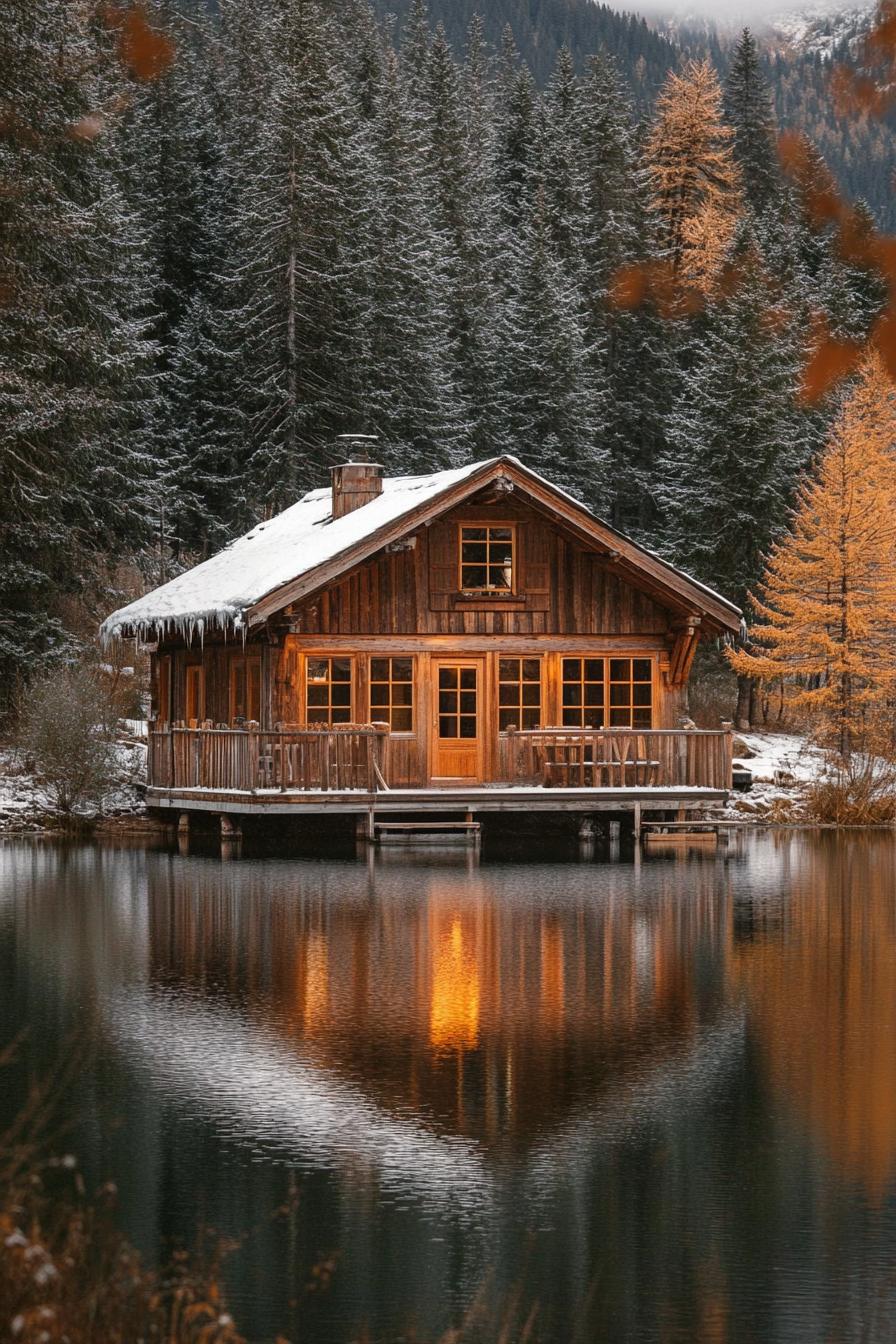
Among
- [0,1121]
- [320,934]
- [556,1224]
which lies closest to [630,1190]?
A: [556,1224]

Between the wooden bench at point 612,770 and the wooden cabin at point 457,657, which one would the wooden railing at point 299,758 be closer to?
the wooden cabin at point 457,657

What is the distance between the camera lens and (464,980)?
15500mm

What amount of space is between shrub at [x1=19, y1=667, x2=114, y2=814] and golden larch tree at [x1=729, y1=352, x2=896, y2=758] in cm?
1657

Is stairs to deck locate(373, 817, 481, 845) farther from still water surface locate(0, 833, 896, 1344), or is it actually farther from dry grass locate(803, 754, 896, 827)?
still water surface locate(0, 833, 896, 1344)

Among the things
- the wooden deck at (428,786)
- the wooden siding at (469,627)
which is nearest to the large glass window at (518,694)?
the wooden siding at (469,627)

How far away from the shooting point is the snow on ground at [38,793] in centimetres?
3375

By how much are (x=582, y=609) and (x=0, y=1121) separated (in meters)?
24.4

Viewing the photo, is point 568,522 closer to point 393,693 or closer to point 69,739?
point 393,693

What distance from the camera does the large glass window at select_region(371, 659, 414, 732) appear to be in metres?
33.1

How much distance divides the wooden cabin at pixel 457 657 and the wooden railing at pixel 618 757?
36 mm

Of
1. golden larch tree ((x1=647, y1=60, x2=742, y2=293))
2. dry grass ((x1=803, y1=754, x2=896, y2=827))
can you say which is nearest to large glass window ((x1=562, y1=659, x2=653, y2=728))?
dry grass ((x1=803, y1=754, x2=896, y2=827))

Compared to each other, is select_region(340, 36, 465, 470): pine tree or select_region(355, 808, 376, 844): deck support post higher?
select_region(340, 36, 465, 470): pine tree

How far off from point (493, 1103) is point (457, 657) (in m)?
22.8

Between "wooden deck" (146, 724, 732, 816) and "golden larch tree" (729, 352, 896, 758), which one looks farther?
"golden larch tree" (729, 352, 896, 758)
